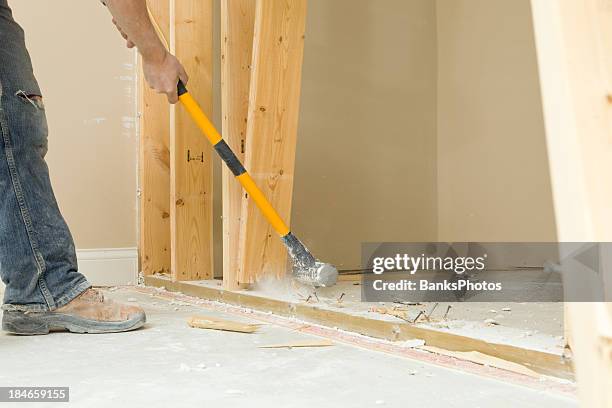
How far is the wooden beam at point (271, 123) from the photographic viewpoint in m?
2.14

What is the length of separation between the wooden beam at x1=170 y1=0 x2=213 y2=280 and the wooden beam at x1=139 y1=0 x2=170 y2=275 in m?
0.24

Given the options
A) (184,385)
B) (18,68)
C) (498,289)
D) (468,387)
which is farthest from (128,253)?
(468,387)

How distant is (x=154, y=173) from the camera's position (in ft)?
9.32

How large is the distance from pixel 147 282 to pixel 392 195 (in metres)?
1.40

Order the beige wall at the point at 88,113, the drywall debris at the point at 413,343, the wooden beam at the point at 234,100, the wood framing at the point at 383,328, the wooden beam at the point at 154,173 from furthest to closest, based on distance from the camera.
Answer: the wooden beam at the point at 154,173
the beige wall at the point at 88,113
the wooden beam at the point at 234,100
the drywall debris at the point at 413,343
the wood framing at the point at 383,328

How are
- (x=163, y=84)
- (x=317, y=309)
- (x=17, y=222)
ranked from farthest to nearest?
(x=163, y=84), (x=317, y=309), (x=17, y=222)

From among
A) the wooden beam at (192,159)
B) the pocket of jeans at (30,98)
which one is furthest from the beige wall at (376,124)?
the pocket of jeans at (30,98)

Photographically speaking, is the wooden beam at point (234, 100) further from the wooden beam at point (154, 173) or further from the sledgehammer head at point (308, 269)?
the wooden beam at point (154, 173)

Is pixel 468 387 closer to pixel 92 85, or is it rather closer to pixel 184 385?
pixel 184 385

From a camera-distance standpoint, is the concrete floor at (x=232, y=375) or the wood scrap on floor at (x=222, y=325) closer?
the concrete floor at (x=232, y=375)

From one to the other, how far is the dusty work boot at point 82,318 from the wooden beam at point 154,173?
1088 mm

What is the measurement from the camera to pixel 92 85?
2.79 m

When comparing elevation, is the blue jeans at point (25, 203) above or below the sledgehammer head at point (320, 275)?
above

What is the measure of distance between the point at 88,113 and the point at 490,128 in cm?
213
